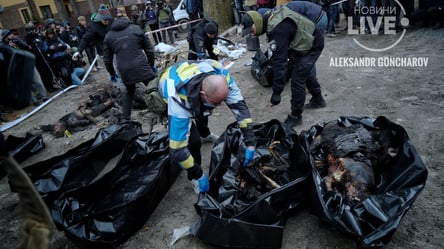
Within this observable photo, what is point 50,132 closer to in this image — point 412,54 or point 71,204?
point 71,204

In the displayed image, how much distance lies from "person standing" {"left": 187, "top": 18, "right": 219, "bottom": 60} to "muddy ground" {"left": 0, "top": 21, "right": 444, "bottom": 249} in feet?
2.98

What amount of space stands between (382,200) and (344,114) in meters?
1.76

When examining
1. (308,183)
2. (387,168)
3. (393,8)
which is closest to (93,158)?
(308,183)

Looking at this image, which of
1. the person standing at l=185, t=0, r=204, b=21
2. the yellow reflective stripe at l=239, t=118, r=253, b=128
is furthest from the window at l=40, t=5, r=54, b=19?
the yellow reflective stripe at l=239, t=118, r=253, b=128

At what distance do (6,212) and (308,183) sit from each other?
2875 mm

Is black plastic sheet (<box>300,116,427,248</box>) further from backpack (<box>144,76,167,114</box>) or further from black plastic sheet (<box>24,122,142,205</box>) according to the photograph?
black plastic sheet (<box>24,122,142,205</box>)

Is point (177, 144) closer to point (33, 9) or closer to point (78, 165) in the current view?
point (78, 165)

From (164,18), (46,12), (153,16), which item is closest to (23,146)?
(164,18)

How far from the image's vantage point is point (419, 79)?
3529 mm

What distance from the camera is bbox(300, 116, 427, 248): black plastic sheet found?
146 cm

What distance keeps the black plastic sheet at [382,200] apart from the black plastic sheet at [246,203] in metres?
0.17

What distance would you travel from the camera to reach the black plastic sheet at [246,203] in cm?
167

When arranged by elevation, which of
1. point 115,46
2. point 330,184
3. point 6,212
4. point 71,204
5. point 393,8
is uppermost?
point 115,46

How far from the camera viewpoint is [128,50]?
3324 mm
